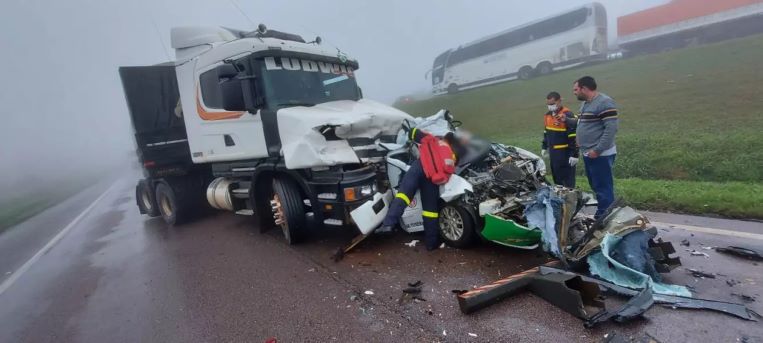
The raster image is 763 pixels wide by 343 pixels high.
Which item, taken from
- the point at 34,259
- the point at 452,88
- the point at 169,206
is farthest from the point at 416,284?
the point at 452,88

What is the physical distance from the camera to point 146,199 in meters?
8.89

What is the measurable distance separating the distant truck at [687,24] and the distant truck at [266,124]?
26.1 m

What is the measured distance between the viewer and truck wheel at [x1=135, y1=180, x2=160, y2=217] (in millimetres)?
8633

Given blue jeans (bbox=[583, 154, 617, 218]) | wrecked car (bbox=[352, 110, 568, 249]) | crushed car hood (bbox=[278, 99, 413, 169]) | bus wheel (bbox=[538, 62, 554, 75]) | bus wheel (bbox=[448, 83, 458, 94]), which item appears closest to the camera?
wrecked car (bbox=[352, 110, 568, 249])

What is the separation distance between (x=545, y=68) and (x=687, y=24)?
8.37 meters

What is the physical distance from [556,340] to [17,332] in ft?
16.6

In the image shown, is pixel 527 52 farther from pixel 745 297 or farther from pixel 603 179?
pixel 745 297

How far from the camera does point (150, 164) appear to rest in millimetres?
7691

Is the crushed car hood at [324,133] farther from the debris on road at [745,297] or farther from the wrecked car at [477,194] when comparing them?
the debris on road at [745,297]

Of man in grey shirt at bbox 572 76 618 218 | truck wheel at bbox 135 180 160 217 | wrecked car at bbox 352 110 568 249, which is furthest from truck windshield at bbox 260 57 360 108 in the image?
truck wheel at bbox 135 180 160 217

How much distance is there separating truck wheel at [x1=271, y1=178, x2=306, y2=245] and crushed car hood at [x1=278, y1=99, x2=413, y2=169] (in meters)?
0.51

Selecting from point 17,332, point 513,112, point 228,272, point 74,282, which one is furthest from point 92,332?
point 513,112

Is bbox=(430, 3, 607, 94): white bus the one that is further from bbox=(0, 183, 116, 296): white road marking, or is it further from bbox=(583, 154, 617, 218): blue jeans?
bbox=(0, 183, 116, 296): white road marking

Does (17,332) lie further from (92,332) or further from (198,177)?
(198,177)
